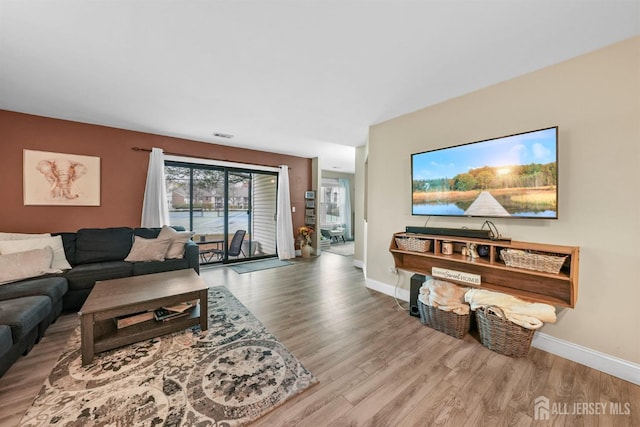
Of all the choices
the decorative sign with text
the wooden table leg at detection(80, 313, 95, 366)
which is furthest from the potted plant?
the wooden table leg at detection(80, 313, 95, 366)

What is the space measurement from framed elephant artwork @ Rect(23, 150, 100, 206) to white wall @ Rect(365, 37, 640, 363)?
209 inches

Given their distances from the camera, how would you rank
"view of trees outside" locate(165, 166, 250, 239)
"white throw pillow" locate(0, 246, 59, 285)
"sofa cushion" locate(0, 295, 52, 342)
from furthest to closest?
1. "view of trees outside" locate(165, 166, 250, 239)
2. "white throw pillow" locate(0, 246, 59, 285)
3. "sofa cushion" locate(0, 295, 52, 342)

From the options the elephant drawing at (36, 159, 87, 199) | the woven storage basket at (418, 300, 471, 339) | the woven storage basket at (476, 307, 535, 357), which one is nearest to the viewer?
the woven storage basket at (476, 307, 535, 357)

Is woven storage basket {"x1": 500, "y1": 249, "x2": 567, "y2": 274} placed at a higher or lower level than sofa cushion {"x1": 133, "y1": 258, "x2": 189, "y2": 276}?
higher

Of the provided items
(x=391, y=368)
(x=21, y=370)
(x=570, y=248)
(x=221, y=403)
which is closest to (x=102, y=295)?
(x=21, y=370)

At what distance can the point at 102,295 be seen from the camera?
203 cm

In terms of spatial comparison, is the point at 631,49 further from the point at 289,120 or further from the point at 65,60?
the point at 65,60

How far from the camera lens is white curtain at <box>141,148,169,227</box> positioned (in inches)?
156

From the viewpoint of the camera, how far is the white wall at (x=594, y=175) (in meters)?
1.68

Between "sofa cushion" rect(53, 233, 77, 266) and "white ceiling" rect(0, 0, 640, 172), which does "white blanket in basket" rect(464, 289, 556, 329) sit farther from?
"sofa cushion" rect(53, 233, 77, 266)

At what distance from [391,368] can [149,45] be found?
313cm

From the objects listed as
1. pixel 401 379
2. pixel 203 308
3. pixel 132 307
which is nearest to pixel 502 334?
pixel 401 379

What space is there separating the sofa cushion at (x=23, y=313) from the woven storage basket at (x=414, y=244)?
3.26 metres

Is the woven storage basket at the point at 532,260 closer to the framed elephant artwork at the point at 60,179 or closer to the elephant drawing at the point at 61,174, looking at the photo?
the framed elephant artwork at the point at 60,179
